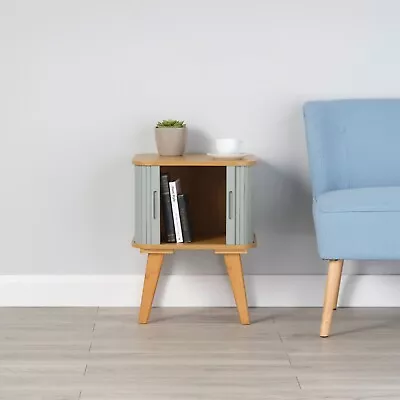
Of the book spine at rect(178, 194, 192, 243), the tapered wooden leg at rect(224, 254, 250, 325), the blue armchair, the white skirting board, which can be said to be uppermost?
the blue armchair

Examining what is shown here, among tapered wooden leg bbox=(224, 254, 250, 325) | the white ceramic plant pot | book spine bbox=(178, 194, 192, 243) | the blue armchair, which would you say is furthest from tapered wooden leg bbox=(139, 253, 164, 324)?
the blue armchair

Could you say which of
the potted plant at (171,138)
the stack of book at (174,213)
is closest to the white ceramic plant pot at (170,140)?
the potted plant at (171,138)

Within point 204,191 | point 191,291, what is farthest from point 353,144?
point 191,291

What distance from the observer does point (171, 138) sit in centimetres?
272

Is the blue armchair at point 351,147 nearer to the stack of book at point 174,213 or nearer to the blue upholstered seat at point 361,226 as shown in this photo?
the blue upholstered seat at point 361,226

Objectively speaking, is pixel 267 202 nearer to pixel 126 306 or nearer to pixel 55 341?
pixel 126 306

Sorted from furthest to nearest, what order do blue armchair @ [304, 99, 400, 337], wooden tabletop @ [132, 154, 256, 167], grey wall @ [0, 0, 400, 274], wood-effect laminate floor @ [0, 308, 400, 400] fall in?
grey wall @ [0, 0, 400, 274], blue armchair @ [304, 99, 400, 337], wooden tabletop @ [132, 154, 256, 167], wood-effect laminate floor @ [0, 308, 400, 400]

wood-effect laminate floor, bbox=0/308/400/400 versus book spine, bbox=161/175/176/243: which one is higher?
book spine, bbox=161/175/176/243

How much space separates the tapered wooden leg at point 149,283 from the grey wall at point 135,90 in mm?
253

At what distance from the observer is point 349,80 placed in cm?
289

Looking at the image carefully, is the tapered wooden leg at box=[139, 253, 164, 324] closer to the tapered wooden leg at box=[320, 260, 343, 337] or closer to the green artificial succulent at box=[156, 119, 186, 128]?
the green artificial succulent at box=[156, 119, 186, 128]

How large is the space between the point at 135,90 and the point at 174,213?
1.63ft

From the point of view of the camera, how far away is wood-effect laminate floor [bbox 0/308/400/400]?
6.77ft

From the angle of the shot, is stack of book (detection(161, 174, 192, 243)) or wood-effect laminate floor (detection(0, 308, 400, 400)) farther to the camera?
stack of book (detection(161, 174, 192, 243))
